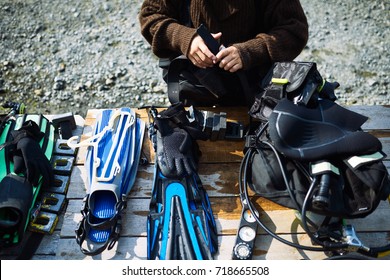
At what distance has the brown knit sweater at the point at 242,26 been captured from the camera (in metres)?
2.09

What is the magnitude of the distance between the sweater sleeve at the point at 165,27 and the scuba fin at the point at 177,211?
1.15ft

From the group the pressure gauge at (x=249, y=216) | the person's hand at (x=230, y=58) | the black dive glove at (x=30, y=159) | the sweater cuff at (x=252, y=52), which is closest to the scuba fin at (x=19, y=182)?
the black dive glove at (x=30, y=159)

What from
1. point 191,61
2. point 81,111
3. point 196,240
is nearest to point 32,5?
point 81,111

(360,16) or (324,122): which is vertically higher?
(324,122)

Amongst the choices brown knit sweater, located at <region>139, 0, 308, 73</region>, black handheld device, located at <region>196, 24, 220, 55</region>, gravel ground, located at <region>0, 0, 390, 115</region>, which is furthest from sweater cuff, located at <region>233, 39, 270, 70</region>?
gravel ground, located at <region>0, 0, 390, 115</region>

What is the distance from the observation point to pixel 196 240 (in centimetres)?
178

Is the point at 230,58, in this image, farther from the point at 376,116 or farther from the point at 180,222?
the point at 376,116

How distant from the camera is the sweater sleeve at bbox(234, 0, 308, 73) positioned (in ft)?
6.84

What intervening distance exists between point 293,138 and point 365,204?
1.24ft

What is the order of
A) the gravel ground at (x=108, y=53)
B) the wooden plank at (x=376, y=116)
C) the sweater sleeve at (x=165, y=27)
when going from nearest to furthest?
the sweater sleeve at (x=165, y=27) → the wooden plank at (x=376, y=116) → the gravel ground at (x=108, y=53)

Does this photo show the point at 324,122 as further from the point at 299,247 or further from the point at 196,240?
the point at 196,240

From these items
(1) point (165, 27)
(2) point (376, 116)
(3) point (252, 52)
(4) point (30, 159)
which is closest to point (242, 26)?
(3) point (252, 52)

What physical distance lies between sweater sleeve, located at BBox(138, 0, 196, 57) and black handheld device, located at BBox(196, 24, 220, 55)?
0.26ft

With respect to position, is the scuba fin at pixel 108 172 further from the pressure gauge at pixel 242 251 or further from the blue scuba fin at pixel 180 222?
the pressure gauge at pixel 242 251
